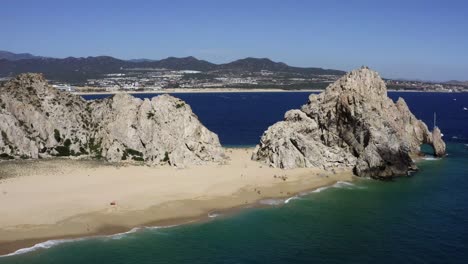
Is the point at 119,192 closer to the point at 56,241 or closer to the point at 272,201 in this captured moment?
the point at 56,241

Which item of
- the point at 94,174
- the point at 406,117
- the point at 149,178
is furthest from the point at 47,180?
the point at 406,117

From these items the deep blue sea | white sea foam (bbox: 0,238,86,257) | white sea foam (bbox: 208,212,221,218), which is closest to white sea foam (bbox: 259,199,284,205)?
the deep blue sea

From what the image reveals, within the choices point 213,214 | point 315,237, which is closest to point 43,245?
point 213,214

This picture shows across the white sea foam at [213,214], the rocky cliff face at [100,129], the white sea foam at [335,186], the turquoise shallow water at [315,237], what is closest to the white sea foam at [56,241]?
the turquoise shallow water at [315,237]

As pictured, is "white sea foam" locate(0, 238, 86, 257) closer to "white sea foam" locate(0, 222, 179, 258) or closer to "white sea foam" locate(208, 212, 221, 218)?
"white sea foam" locate(0, 222, 179, 258)

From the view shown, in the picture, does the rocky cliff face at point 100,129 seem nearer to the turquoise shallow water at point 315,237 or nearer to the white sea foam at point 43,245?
the turquoise shallow water at point 315,237

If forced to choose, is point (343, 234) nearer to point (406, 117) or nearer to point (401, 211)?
point (401, 211)
